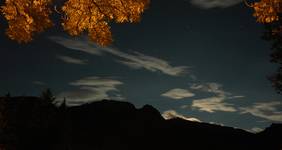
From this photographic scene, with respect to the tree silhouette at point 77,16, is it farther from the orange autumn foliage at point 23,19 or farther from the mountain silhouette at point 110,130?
the mountain silhouette at point 110,130

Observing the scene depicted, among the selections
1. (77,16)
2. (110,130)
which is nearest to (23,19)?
(77,16)

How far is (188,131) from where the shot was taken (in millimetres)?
78875

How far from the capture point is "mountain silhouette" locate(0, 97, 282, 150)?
55250mm

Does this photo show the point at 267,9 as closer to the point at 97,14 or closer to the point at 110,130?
the point at 97,14

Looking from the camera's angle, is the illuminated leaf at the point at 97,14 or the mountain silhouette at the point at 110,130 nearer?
the illuminated leaf at the point at 97,14

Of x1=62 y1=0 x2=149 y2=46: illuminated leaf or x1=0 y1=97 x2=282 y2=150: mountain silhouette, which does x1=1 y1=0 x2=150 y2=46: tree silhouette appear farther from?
x1=0 y1=97 x2=282 y2=150: mountain silhouette

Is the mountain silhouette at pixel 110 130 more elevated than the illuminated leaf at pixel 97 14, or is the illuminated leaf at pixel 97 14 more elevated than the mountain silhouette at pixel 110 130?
the mountain silhouette at pixel 110 130

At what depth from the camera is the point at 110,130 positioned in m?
71.2

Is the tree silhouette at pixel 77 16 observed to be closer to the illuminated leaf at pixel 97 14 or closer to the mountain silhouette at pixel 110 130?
the illuminated leaf at pixel 97 14

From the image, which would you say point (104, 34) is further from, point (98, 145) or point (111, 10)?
point (98, 145)

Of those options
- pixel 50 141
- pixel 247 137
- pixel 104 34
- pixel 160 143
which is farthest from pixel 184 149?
pixel 104 34

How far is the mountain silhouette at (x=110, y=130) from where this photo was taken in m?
55.2

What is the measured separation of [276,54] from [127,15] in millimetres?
23037

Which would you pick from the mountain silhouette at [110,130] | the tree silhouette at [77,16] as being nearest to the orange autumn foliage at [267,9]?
the tree silhouette at [77,16]
